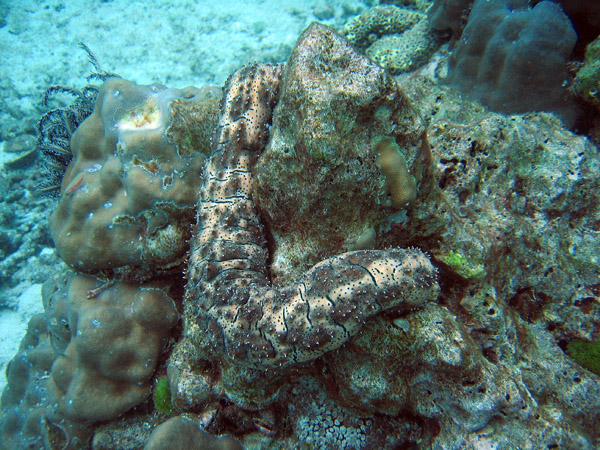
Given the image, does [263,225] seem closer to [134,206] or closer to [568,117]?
[134,206]

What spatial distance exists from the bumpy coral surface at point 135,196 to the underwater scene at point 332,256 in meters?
0.03

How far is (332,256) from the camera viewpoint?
2.76 m

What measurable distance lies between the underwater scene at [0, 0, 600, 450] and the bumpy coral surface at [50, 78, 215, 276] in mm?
25

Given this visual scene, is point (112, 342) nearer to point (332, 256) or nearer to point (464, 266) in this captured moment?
point (332, 256)

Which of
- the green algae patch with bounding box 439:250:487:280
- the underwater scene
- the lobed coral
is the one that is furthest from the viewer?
the lobed coral

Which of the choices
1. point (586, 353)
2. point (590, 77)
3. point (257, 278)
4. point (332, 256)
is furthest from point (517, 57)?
point (257, 278)

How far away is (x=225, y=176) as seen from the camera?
3.06 metres

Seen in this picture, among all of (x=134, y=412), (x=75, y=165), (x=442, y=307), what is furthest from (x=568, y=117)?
(x=134, y=412)

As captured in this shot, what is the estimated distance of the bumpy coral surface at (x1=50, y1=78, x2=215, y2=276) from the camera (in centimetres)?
339

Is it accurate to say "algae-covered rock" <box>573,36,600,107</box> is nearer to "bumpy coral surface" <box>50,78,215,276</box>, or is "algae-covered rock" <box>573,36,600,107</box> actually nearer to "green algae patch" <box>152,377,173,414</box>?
"bumpy coral surface" <box>50,78,215,276</box>

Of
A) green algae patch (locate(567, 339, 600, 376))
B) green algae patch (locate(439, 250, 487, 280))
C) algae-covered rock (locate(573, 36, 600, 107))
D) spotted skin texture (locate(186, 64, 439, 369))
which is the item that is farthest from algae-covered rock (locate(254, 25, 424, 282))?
algae-covered rock (locate(573, 36, 600, 107))

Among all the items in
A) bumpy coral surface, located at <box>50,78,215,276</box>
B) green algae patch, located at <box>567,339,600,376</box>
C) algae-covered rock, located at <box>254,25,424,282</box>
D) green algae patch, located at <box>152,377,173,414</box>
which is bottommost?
green algae patch, located at <box>152,377,173,414</box>

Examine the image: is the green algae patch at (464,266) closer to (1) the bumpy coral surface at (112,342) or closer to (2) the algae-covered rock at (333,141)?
(2) the algae-covered rock at (333,141)

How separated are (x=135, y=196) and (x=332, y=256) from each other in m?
2.26
